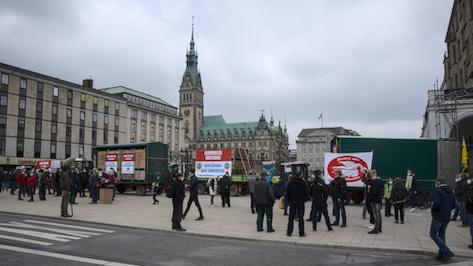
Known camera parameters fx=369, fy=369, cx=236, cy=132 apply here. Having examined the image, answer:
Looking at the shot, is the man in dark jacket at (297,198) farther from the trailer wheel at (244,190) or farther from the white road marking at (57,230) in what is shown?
the trailer wheel at (244,190)

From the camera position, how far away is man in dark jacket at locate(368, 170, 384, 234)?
11.8 metres

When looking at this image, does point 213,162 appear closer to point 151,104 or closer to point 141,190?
point 141,190

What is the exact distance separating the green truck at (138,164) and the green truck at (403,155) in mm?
14904

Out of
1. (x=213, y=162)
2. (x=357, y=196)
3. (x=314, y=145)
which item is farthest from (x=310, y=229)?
(x=314, y=145)

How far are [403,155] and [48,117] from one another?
185 feet

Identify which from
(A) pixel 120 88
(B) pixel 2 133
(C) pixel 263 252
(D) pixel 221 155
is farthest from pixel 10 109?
(C) pixel 263 252

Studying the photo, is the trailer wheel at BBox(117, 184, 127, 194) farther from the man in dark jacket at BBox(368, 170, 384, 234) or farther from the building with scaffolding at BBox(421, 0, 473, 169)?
the building with scaffolding at BBox(421, 0, 473, 169)

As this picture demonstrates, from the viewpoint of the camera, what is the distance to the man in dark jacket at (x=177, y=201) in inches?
485

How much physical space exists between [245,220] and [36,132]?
54.3 meters

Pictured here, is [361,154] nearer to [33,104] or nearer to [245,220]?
[245,220]

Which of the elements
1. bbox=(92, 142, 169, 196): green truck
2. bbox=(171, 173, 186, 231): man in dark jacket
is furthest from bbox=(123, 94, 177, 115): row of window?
bbox=(171, 173, 186, 231): man in dark jacket

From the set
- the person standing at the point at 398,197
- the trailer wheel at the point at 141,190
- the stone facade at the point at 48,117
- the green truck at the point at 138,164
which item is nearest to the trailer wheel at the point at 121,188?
the green truck at the point at 138,164

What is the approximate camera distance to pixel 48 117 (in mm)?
60469

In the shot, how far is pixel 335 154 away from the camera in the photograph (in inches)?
842
